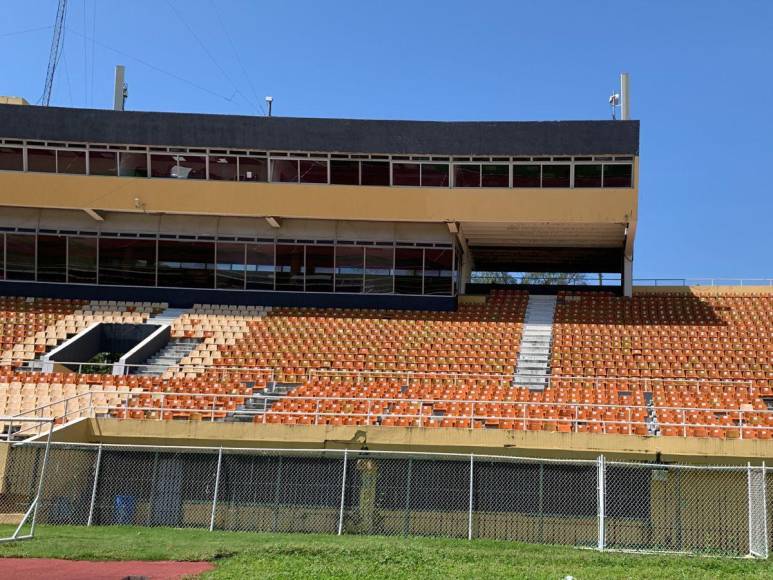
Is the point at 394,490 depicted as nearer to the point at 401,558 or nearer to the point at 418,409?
the point at 401,558


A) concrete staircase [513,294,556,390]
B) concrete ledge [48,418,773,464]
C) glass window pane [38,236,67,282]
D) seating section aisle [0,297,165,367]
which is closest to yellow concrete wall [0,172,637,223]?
glass window pane [38,236,67,282]

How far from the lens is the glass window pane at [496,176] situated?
29.6 metres

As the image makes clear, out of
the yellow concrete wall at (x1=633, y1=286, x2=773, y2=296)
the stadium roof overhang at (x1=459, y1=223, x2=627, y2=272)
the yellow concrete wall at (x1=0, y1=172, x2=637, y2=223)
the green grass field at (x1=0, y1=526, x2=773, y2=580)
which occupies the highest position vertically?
the yellow concrete wall at (x1=0, y1=172, x2=637, y2=223)

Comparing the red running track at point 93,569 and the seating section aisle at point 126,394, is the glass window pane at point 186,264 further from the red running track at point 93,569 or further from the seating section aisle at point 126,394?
the red running track at point 93,569

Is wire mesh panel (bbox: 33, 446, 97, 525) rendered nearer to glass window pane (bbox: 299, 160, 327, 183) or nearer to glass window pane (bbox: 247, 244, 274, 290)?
glass window pane (bbox: 299, 160, 327, 183)

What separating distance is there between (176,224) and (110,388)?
37.2ft

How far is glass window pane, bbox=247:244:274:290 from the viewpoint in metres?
32.2

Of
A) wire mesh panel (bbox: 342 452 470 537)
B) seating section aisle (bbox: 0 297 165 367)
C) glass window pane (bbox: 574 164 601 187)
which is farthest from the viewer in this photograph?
glass window pane (bbox: 574 164 601 187)

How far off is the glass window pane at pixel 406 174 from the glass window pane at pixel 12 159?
13343 mm

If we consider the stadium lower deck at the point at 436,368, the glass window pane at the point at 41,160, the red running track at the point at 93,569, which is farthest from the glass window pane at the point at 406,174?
the red running track at the point at 93,569

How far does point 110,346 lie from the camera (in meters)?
29.5

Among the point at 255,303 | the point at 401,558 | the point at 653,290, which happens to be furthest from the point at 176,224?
the point at 401,558

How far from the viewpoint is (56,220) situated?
1288 inches

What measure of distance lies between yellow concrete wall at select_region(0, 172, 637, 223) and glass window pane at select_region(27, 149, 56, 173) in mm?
323
